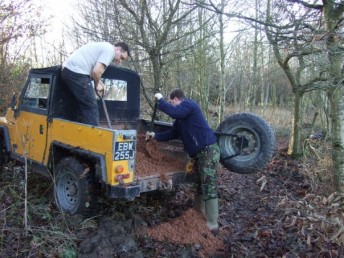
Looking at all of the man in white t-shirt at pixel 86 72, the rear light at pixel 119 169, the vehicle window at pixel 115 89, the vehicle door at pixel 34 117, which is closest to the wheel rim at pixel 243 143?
the rear light at pixel 119 169

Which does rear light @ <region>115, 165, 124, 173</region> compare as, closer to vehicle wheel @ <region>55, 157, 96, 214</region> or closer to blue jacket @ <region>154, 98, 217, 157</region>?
vehicle wheel @ <region>55, 157, 96, 214</region>

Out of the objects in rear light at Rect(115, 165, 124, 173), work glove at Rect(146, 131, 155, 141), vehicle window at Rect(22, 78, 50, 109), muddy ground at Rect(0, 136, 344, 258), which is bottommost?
muddy ground at Rect(0, 136, 344, 258)

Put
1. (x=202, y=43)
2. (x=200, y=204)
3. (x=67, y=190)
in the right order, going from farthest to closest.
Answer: (x=202, y=43), (x=200, y=204), (x=67, y=190)

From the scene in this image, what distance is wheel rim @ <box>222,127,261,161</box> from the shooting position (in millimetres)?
5383

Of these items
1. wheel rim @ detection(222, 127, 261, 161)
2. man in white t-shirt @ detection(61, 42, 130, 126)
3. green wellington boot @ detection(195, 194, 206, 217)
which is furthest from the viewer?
green wellington boot @ detection(195, 194, 206, 217)

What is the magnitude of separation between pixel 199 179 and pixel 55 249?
2.30 m

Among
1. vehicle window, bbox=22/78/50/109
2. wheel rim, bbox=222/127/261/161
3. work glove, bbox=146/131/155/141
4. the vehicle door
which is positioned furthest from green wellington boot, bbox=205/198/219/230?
vehicle window, bbox=22/78/50/109

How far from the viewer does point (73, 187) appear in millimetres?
4883

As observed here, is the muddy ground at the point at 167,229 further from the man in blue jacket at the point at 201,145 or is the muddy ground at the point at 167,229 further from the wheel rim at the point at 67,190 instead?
the man in blue jacket at the point at 201,145

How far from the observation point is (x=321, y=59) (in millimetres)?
5754

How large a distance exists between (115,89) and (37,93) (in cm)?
133

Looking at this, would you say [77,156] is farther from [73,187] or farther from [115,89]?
[115,89]

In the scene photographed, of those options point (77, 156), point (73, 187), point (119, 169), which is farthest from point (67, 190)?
point (119, 169)

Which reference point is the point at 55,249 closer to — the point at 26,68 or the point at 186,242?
the point at 186,242
